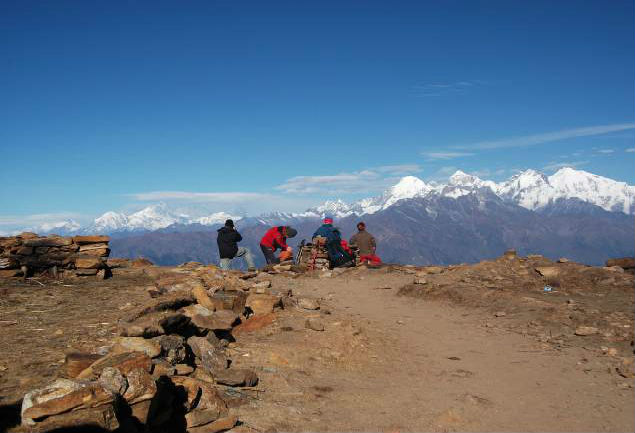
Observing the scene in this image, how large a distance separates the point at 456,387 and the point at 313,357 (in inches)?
130

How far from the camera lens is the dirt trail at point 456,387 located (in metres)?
7.89

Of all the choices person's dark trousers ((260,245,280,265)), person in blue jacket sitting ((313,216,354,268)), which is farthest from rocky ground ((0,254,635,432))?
person's dark trousers ((260,245,280,265))

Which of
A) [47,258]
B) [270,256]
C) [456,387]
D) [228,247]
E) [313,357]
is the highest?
[47,258]

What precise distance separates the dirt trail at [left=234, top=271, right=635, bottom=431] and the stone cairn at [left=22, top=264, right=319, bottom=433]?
3.11 feet

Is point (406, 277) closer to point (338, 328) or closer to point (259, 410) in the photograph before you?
point (338, 328)

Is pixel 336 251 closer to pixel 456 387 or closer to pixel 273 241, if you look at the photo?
pixel 273 241

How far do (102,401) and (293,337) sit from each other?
22.1 ft

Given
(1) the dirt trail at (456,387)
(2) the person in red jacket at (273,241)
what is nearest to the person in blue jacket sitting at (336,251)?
(2) the person in red jacket at (273,241)

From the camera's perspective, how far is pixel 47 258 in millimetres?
16344

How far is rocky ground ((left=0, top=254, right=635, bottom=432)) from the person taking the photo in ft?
22.8

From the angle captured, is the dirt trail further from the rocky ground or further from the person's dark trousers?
the person's dark trousers

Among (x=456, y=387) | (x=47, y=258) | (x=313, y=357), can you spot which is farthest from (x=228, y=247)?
(x=456, y=387)

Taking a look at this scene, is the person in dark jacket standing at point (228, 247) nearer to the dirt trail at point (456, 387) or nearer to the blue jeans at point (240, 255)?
the blue jeans at point (240, 255)

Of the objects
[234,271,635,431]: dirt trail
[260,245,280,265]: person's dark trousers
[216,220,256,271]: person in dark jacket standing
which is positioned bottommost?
[234,271,635,431]: dirt trail
